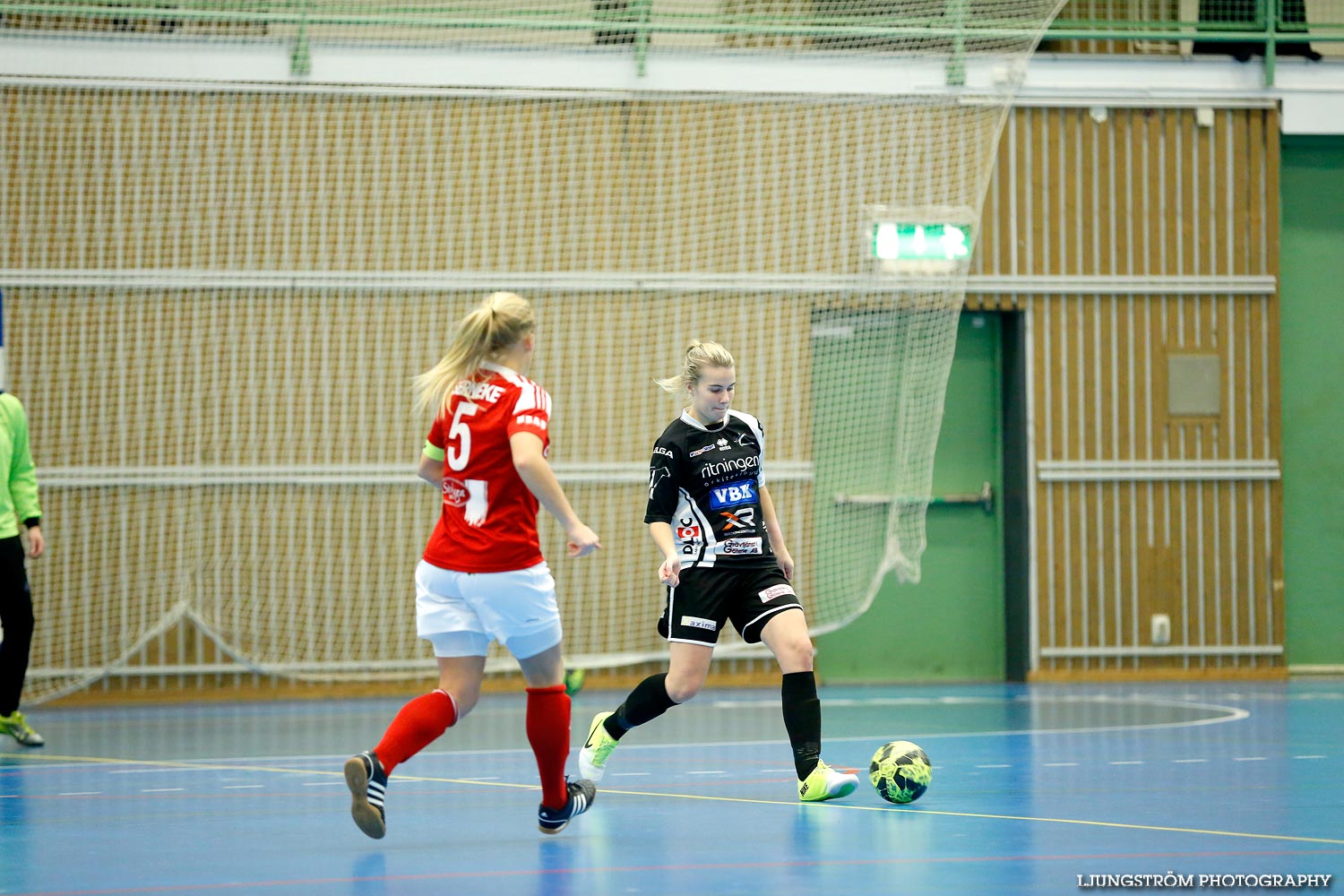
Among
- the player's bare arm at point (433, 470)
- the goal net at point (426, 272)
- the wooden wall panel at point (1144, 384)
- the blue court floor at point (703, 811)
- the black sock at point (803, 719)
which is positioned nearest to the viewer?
the blue court floor at point (703, 811)

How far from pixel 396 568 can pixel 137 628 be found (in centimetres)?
200

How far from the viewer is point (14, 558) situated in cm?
788

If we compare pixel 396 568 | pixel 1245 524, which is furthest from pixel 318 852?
pixel 1245 524

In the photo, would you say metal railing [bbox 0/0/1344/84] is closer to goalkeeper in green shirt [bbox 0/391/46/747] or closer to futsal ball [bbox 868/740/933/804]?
goalkeeper in green shirt [bbox 0/391/46/747]

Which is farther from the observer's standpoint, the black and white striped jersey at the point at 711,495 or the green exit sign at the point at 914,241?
the green exit sign at the point at 914,241

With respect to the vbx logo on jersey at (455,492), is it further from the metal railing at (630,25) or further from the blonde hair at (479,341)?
the metal railing at (630,25)

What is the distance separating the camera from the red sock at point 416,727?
14.8ft

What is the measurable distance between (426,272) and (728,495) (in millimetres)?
6657

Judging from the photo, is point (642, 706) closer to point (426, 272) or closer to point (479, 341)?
point (479, 341)

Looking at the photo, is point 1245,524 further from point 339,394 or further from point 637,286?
point 339,394

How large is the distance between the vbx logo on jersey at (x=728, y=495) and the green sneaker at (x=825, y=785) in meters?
1.05

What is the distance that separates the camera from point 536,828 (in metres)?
Answer: 5.04

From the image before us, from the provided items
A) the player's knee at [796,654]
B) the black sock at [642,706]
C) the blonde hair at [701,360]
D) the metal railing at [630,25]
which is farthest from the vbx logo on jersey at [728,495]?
the metal railing at [630,25]

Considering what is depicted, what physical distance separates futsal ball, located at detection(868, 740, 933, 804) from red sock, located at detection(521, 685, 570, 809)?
1.32 meters
